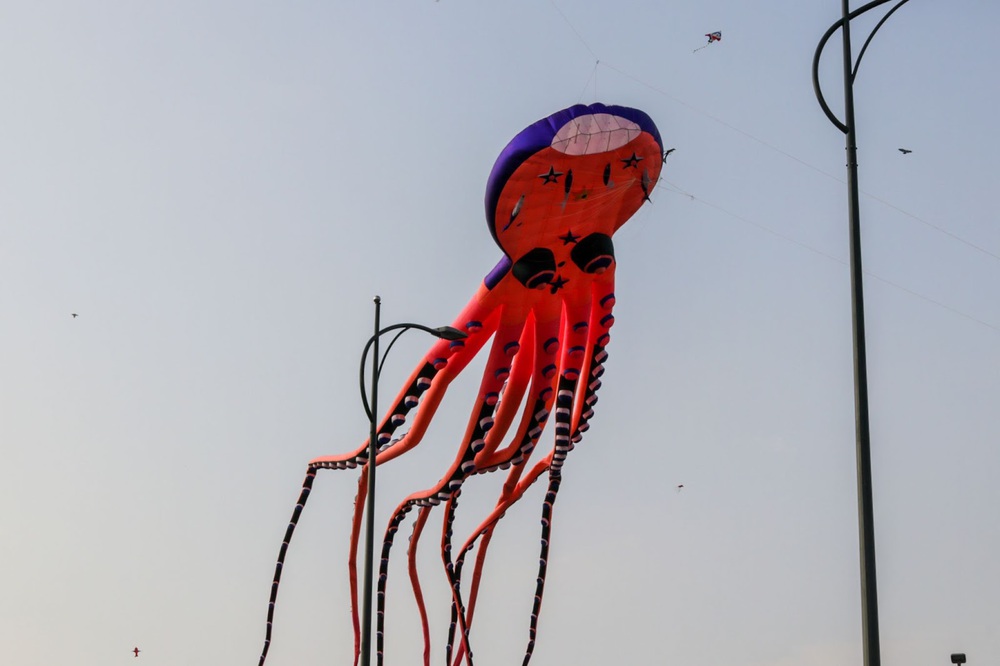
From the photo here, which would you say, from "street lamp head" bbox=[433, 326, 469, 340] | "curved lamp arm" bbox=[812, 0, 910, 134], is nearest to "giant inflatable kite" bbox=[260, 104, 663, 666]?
"street lamp head" bbox=[433, 326, 469, 340]

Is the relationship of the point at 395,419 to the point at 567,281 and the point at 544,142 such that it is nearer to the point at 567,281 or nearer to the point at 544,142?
the point at 567,281

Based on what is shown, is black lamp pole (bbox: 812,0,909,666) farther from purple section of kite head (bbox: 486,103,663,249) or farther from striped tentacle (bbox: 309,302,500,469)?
striped tentacle (bbox: 309,302,500,469)

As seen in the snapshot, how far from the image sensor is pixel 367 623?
22.4 metres

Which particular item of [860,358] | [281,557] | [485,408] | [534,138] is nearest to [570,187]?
[534,138]

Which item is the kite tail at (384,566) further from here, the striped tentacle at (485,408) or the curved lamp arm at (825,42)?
the curved lamp arm at (825,42)

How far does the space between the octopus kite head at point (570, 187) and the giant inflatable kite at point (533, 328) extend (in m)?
0.02

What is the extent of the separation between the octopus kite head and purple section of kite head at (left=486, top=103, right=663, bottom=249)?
18 mm

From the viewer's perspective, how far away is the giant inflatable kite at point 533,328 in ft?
95.8

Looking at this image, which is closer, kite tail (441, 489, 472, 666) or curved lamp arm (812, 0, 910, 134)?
curved lamp arm (812, 0, 910, 134)

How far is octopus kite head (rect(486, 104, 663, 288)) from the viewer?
28.9m

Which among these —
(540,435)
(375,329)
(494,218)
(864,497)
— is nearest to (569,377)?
(540,435)

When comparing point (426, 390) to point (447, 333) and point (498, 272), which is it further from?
point (447, 333)

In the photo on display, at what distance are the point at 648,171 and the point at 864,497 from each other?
55.9ft

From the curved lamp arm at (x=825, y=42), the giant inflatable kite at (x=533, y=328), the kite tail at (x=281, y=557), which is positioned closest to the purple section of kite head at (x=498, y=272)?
the giant inflatable kite at (x=533, y=328)
